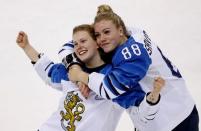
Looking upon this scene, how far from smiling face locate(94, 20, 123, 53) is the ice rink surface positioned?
3.05 feet

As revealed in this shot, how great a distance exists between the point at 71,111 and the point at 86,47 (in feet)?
0.79

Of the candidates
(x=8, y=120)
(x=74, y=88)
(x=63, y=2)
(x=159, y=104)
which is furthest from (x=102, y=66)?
(x=63, y=2)

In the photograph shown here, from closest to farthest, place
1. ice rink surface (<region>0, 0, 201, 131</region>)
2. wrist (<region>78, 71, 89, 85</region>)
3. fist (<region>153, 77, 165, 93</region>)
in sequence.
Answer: fist (<region>153, 77, 165, 93</region>) → wrist (<region>78, 71, 89, 85</region>) → ice rink surface (<region>0, 0, 201, 131</region>)

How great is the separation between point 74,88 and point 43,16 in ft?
8.53

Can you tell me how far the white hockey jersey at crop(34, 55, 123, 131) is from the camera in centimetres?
183

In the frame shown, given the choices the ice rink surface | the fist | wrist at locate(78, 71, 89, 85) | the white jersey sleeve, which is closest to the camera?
the fist

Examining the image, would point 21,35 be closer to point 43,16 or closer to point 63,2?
→ point 43,16

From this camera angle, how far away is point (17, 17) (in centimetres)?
439

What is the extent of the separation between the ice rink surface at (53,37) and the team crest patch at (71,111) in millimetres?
845

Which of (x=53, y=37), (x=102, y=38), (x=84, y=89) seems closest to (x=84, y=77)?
(x=84, y=89)

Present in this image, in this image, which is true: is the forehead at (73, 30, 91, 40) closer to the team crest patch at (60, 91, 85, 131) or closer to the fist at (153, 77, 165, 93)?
the team crest patch at (60, 91, 85, 131)

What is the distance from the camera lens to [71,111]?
6.04 ft

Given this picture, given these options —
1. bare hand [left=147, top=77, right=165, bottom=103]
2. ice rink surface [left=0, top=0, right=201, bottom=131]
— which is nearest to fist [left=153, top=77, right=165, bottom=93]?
bare hand [left=147, top=77, right=165, bottom=103]

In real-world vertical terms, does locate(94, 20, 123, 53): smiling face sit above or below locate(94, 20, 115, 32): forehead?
below
